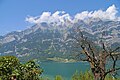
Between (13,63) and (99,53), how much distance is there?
20.9 m

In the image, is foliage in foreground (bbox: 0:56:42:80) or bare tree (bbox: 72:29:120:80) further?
foliage in foreground (bbox: 0:56:42:80)

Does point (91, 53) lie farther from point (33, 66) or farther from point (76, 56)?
point (33, 66)

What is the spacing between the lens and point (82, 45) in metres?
23.5

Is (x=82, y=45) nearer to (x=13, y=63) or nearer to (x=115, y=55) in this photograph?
(x=115, y=55)

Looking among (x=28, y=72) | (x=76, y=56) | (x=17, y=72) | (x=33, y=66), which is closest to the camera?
(x=76, y=56)

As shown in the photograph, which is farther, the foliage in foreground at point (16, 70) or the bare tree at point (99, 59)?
the foliage in foreground at point (16, 70)

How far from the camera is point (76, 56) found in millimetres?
24422

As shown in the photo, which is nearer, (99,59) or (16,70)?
(99,59)

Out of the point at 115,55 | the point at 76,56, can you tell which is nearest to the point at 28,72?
the point at 76,56

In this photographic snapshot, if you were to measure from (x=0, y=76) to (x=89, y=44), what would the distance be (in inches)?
767

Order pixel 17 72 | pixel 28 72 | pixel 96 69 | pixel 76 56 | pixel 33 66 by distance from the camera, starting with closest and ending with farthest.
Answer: pixel 96 69, pixel 76 56, pixel 17 72, pixel 28 72, pixel 33 66

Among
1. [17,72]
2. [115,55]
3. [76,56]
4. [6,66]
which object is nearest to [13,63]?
[6,66]

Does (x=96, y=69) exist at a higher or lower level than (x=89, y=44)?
lower

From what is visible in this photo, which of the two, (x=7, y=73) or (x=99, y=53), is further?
(x=7, y=73)
